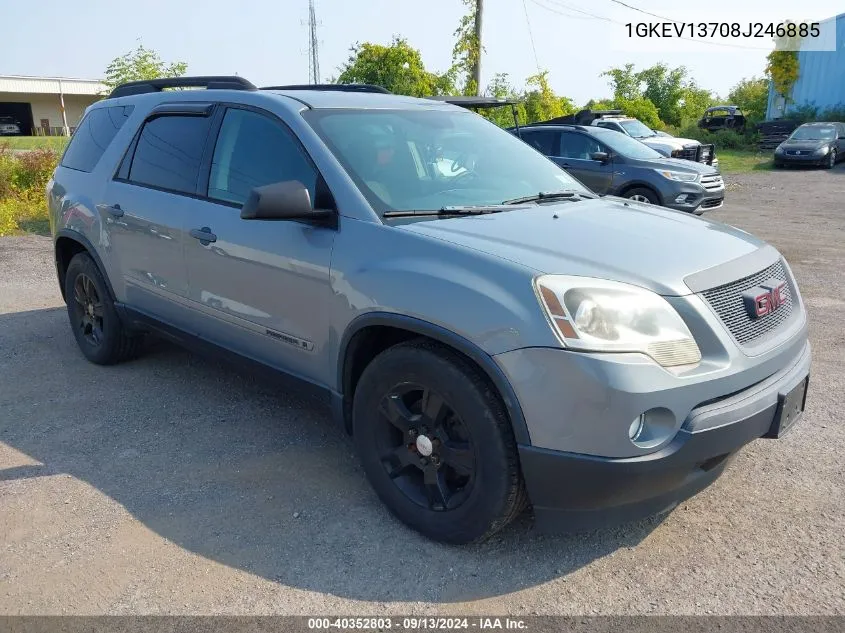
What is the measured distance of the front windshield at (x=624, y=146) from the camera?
1198 centimetres

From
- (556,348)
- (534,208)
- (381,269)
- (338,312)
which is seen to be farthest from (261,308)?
(556,348)

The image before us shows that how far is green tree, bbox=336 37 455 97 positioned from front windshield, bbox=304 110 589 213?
1810cm

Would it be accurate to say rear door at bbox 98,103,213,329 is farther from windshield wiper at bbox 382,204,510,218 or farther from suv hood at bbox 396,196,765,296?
suv hood at bbox 396,196,765,296

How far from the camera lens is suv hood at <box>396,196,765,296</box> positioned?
106 inches

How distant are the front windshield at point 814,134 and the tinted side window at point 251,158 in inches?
1001

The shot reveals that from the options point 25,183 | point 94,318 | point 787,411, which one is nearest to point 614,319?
point 787,411

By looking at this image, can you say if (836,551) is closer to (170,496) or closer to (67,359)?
(170,496)

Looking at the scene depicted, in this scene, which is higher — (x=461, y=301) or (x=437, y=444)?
(x=461, y=301)

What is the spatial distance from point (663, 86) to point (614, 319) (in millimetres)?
48516

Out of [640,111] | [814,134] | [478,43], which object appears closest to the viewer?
[478,43]

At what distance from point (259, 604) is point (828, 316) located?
18.4ft

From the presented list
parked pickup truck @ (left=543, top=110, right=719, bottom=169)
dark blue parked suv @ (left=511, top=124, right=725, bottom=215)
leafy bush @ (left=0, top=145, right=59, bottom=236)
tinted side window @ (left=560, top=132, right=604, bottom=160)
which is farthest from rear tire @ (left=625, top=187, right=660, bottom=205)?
leafy bush @ (left=0, top=145, right=59, bottom=236)

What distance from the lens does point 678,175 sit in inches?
455

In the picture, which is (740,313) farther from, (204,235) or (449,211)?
(204,235)
